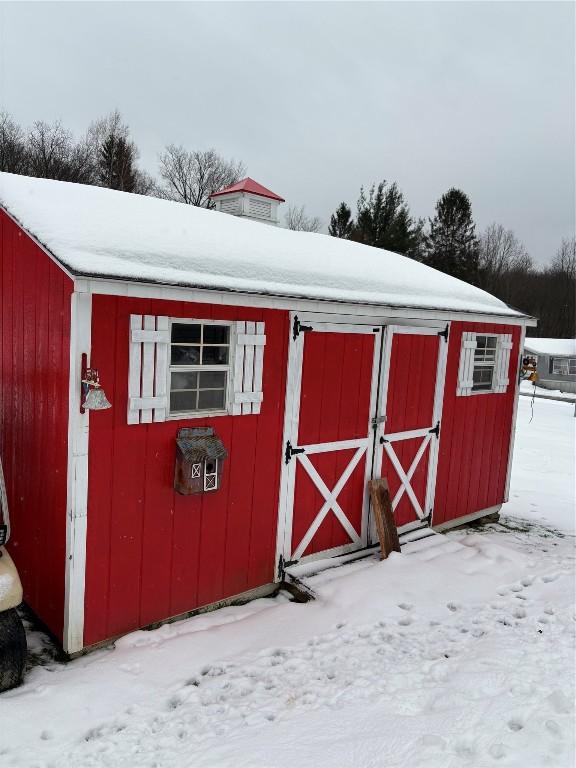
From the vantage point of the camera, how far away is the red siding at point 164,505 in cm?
438

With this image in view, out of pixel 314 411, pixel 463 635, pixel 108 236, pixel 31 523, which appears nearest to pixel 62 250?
pixel 108 236

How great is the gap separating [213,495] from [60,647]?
1708 millimetres

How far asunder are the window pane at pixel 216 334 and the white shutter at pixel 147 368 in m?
0.44

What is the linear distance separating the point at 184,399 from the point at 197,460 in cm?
55

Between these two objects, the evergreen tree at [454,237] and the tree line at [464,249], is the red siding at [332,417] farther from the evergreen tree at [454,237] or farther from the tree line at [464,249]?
the evergreen tree at [454,237]

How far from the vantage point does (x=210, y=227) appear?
6.00m

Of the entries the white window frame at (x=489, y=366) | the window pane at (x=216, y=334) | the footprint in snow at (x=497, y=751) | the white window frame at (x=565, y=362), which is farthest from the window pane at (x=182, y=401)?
the white window frame at (x=565, y=362)

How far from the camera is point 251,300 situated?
16.5ft

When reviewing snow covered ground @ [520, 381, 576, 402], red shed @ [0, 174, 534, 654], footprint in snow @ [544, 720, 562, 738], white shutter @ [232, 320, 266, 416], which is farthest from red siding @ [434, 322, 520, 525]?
snow covered ground @ [520, 381, 576, 402]

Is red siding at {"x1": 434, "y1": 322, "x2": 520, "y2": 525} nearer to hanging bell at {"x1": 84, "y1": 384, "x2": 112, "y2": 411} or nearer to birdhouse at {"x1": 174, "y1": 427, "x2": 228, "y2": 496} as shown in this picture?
birdhouse at {"x1": 174, "y1": 427, "x2": 228, "y2": 496}

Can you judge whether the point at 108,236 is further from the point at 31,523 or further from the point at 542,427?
the point at 542,427

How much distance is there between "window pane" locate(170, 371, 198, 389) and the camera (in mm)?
4805

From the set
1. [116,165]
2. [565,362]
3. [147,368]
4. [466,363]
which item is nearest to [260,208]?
[466,363]

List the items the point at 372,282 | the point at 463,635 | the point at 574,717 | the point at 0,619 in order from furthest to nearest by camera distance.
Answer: the point at 372,282, the point at 463,635, the point at 0,619, the point at 574,717
